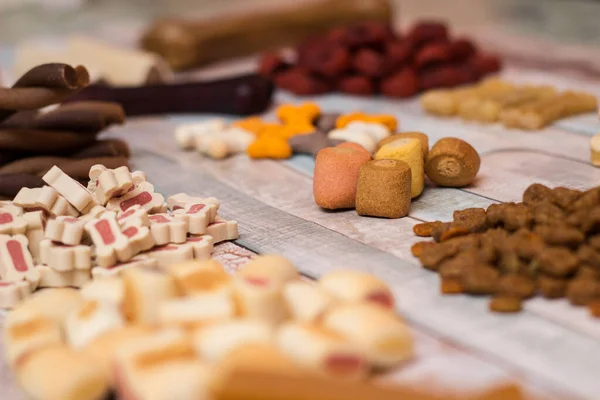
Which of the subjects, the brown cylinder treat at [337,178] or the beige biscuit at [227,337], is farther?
the brown cylinder treat at [337,178]

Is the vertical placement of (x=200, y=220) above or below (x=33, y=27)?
below

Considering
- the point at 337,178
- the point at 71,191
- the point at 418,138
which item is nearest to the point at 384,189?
the point at 337,178

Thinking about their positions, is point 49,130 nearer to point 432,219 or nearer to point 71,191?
point 71,191

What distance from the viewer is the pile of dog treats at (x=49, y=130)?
1.38 metres

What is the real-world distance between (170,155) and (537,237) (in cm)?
93

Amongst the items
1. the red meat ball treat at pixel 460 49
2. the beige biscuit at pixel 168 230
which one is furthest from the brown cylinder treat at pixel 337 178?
the red meat ball treat at pixel 460 49

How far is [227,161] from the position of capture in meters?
1.69

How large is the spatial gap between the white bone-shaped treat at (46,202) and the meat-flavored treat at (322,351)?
1.75 feet

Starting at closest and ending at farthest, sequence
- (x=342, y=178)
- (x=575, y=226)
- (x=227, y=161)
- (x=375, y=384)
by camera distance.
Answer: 1. (x=375, y=384)
2. (x=575, y=226)
3. (x=342, y=178)
4. (x=227, y=161)

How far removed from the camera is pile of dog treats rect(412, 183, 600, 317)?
3.32 ft

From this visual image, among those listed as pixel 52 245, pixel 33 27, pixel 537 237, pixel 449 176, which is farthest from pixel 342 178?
pixel 33 27

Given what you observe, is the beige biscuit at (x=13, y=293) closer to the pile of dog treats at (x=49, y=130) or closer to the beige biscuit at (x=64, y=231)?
the beige biscuit at (x=64, y=231)

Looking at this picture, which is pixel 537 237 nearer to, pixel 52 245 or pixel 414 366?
pixel 414 366

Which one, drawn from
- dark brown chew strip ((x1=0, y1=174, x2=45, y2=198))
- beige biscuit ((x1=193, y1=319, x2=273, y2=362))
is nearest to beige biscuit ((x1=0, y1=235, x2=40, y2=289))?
dark brown chew strip ((x1=0, y1=174, x2=45, y2=198))
